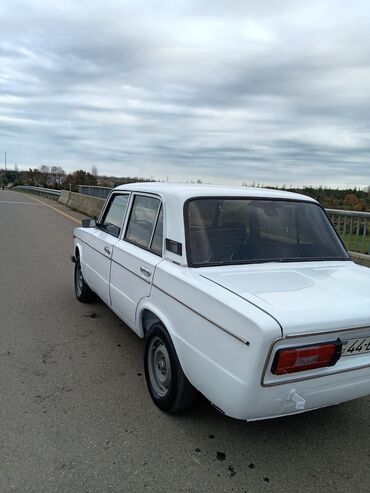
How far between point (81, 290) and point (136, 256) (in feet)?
7.89

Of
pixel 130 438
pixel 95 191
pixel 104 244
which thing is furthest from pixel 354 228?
pixel 95 191

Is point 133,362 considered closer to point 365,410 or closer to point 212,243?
point 212,243

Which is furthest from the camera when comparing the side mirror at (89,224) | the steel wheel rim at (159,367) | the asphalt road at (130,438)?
the side mirror at (89,224)

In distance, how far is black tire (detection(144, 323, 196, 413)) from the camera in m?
2.92

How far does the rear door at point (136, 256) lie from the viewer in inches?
135

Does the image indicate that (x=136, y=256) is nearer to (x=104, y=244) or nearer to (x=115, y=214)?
(x=104, y=244)

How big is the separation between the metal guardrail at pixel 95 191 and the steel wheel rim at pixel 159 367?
47.0 feet

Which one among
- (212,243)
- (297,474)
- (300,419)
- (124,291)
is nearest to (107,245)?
(124,291)

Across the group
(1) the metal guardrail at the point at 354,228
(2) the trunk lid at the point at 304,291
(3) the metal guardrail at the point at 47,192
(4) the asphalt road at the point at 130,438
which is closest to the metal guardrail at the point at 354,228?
(1) the metal guardrail at the point at 354,228

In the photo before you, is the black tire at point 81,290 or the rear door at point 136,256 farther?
the black tire at point 81,290

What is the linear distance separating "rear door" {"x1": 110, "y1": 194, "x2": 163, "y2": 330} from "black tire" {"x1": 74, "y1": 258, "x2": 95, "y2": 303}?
4.99 ft

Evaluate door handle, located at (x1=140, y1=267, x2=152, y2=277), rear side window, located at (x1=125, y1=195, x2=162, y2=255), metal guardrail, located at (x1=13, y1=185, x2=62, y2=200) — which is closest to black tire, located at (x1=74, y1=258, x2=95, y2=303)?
rear side window, located at (x1=125, y1=195, x2=162, y2=255)

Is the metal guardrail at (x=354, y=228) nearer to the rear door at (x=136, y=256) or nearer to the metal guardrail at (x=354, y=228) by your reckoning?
the metal guardrail at (x=354, y=228)

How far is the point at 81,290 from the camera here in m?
5.73
